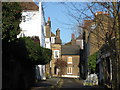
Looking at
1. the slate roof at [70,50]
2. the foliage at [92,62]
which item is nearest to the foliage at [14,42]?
the foliage at [92,62]

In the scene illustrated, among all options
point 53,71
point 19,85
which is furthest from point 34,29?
point 53,71

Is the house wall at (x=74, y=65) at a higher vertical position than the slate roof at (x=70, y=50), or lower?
lower

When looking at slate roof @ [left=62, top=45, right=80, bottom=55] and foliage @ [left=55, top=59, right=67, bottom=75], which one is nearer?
foliage @ [left=55, top=59, right=67, bottom=75]

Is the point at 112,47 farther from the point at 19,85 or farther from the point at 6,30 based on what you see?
the point at 19,85

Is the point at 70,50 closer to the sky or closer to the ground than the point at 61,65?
closer to the sky

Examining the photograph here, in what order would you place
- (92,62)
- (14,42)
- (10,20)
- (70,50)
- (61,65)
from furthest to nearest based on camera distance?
(70,50) < (61,65) < (92,62) < (14,42) < (10,20)

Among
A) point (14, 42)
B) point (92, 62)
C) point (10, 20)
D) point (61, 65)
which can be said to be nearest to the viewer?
point (10, 20)

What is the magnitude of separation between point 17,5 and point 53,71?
47678 mm

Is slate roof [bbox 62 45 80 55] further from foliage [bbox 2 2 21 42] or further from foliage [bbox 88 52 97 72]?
foliage [bbox 2 2 21 42]

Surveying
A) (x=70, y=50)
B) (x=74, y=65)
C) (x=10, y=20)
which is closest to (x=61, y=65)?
(x=74, y=65)

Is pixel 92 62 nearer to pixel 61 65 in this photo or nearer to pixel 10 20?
pixel 61 65

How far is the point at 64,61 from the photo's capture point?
195 feet

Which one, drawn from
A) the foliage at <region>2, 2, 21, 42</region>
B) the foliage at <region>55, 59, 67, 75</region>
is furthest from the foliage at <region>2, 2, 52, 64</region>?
the foliage at <region>55, 59, 67, 75</region>

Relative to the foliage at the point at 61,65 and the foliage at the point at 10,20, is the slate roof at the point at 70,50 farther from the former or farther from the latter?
the foliage at the point at 10,20
